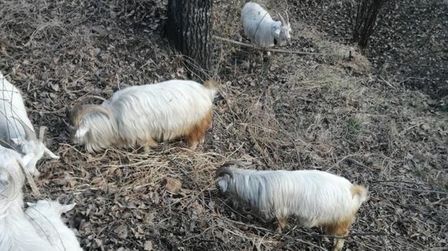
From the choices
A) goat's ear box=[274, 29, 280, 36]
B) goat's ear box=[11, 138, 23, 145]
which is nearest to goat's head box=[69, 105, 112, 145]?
goat's ear box=[11, 138, 23, 145]

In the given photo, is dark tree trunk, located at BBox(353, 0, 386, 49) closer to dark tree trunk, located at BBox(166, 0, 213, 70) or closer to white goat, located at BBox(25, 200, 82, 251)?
dark tree trunk, located at BBox(166, 0, 213, 70)

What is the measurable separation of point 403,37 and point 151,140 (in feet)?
20.5

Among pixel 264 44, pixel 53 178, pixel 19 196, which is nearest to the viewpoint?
pixel 19 196

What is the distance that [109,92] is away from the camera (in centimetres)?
516

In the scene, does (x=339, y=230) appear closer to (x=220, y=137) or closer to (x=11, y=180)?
(x=220, y=137)

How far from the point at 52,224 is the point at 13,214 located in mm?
244

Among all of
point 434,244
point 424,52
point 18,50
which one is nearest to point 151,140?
point 18,50

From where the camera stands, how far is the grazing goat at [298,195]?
4234 millimetres

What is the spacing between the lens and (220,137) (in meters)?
5.25

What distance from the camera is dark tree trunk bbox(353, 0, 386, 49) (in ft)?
27.5

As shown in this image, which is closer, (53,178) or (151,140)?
(53,178)

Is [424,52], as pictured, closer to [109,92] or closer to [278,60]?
[278,60]

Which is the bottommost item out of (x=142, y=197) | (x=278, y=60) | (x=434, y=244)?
(x=434, y=244)

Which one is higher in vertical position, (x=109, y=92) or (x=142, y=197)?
(x=109, y=92)
